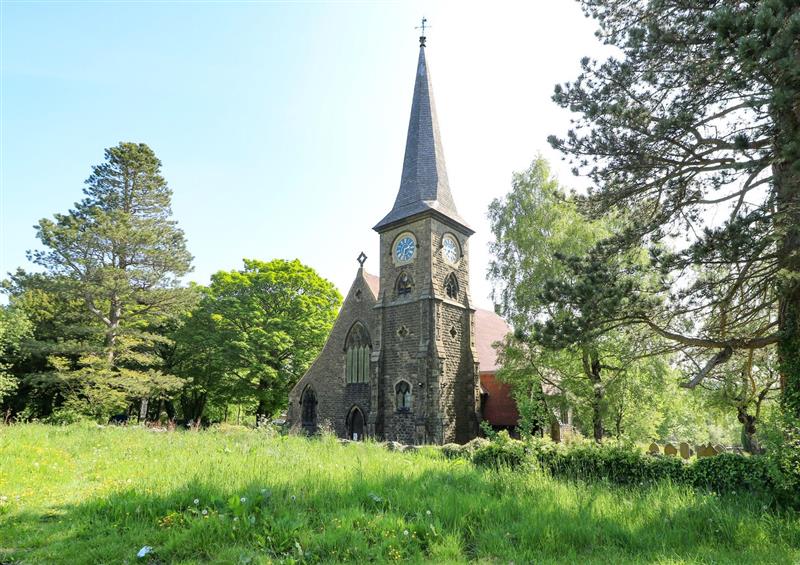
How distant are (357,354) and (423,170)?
10123 millimetres

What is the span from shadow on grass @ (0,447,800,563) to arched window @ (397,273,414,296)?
50.5ft

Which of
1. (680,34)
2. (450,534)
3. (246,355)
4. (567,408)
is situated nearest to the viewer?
(450,534)

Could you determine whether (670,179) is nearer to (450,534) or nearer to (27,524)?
(450,534)

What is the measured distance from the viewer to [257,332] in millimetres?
28828

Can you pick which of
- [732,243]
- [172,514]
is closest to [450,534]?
[172,514]

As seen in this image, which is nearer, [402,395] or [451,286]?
[402,395]

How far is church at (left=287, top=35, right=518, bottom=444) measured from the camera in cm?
2031

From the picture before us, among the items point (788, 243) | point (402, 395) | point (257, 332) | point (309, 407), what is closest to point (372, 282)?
point (402, 395)

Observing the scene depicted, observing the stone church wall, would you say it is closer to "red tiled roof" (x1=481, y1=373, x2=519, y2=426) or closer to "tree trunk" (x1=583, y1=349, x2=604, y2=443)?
"red tiled roof" (x1=481, y1=373, x2=519, y2=426)

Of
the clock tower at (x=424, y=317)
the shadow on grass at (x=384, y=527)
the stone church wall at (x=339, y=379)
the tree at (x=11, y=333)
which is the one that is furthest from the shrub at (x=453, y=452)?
the tree at (x=11, y=333)

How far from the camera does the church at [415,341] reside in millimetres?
20312

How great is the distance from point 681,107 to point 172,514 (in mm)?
9538

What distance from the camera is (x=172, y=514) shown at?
17.9 ft

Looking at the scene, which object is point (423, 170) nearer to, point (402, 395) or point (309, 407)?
point (402, 395)
